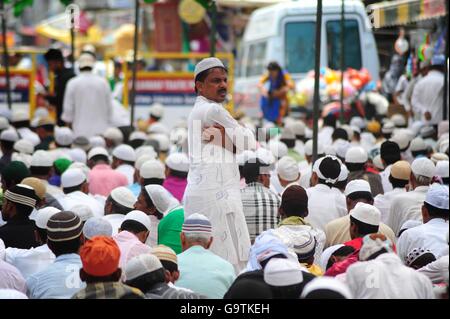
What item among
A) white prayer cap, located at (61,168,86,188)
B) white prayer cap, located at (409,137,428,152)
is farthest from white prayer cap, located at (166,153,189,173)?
white prayer cap, located at (409,137,428,152)

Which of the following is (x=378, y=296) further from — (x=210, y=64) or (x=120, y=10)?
(x=120, y=10)

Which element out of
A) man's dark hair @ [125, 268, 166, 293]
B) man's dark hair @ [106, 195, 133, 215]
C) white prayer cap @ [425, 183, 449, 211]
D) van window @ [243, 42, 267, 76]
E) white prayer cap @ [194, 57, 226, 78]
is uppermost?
white prayer cap @ [194, 57, 226, 78]

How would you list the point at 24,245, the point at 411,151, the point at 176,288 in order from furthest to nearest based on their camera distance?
the point at 411,151 → the point at 24,245 → the point at 176,288

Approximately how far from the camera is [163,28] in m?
28.6

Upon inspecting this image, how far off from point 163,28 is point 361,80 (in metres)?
9.85

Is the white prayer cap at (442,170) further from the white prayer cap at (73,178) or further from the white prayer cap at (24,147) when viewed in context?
the white prayer cap at (24,147)

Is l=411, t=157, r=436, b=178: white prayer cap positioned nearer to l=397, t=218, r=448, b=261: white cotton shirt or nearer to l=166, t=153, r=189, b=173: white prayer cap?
l=397, t=218, r=448, b=261: white cotton shirt

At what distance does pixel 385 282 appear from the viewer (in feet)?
18.7

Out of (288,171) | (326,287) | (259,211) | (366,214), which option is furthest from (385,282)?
(288,171)

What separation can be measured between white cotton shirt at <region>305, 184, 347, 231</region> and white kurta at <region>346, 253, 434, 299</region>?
341 cm

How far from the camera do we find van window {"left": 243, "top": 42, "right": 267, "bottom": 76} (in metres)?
22.9

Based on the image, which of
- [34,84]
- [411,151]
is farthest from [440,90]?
[34,84]

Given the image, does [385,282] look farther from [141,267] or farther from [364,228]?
[364,228]

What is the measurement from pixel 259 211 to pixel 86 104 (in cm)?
679
